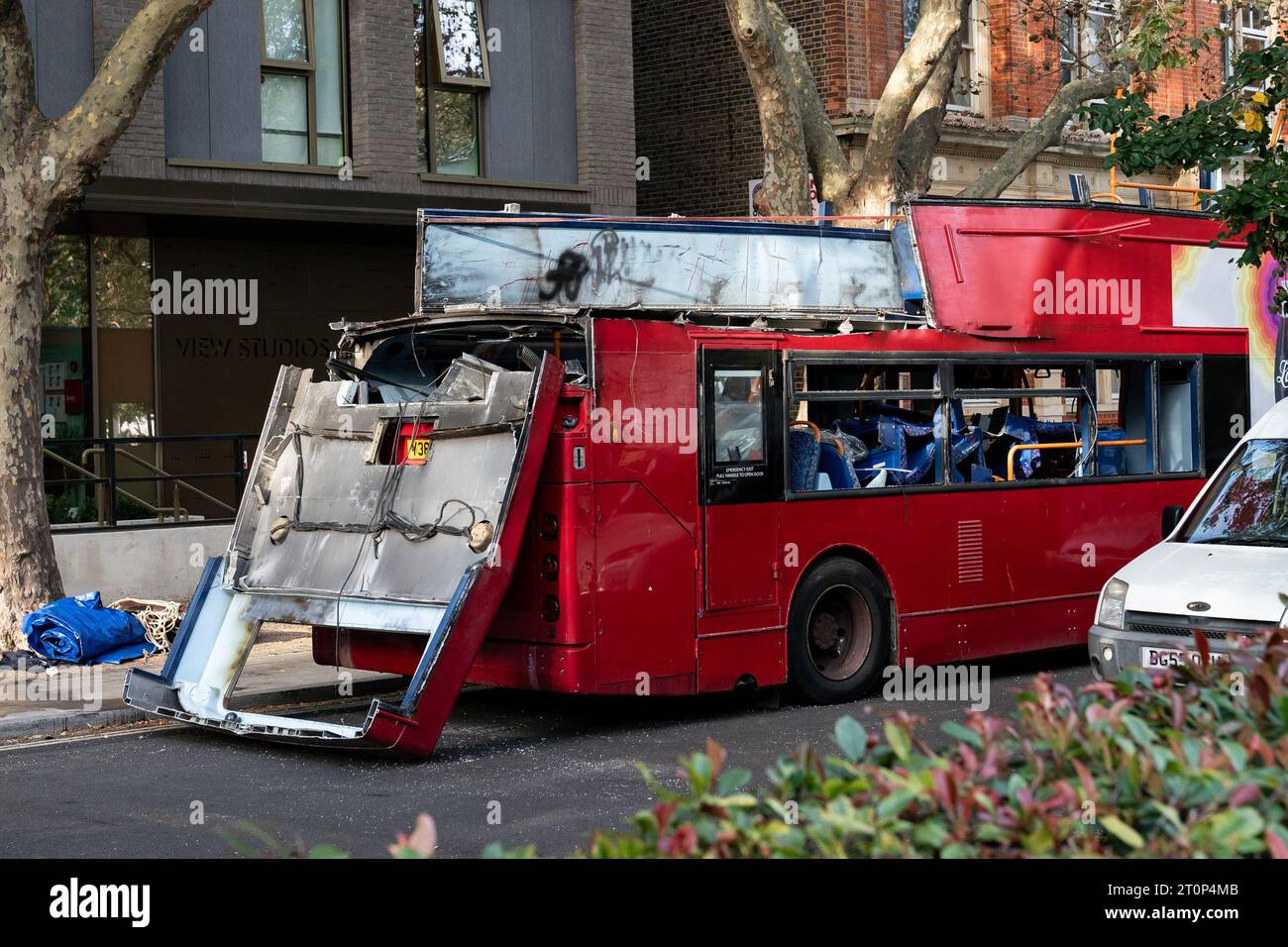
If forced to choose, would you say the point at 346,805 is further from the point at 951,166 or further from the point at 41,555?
the point at 951,166

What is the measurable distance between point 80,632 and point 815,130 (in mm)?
8406

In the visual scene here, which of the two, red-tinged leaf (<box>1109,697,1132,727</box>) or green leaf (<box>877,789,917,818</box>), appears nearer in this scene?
green leaf (<box>877,789,917,818</box>)

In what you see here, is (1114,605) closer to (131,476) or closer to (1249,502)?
(1249,502)

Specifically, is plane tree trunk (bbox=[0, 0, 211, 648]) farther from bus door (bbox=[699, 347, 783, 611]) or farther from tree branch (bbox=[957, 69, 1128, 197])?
tree branch (bbox=[957, 69, 1128, 197])

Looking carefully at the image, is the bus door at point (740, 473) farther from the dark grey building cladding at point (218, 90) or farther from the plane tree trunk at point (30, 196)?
the dark grey building cladding at point (218, 90)

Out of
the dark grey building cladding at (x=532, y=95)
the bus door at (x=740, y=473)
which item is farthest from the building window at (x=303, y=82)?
the bus door at (x=740, y=473)

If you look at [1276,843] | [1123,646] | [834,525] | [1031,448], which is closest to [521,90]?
[1031,448]

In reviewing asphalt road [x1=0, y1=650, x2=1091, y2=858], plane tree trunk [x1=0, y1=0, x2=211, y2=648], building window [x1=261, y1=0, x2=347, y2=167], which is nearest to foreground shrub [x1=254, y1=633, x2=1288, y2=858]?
asphalt road [x1=0, y1=650, x2=1091, y2=858]

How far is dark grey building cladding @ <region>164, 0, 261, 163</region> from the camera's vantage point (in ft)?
58.3

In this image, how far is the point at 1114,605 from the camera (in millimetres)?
9000

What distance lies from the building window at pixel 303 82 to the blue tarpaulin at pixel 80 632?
278 inches

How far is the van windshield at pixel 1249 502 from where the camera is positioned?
9.31 meters

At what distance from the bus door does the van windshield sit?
253 cm
